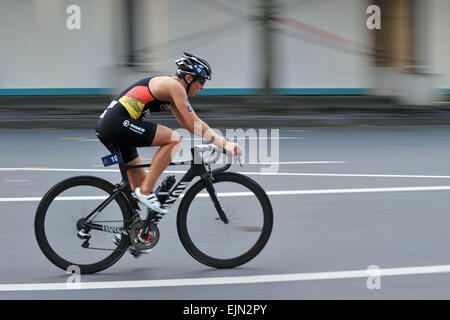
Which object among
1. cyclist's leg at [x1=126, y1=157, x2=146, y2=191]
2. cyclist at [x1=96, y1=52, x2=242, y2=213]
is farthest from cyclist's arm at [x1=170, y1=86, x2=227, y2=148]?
cyclist's leg at [x1=126, y1=157, x2=146, y2=191]

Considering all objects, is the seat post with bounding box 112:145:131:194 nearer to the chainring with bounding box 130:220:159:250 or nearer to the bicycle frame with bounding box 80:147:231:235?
the bicycle frame with bounding box 80:147:231:235

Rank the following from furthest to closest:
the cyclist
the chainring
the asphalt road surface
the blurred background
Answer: the blurred background < the chainring < the cyclist < the asphalt road surface

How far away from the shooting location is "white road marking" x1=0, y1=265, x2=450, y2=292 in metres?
5.91

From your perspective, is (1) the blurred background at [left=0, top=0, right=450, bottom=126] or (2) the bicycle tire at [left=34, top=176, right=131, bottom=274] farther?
(1) the blurred background at [left=0, top=0, right=450, bottom=126]

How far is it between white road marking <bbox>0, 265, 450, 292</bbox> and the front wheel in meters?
0.26

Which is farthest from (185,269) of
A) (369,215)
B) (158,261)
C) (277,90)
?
(277,90)

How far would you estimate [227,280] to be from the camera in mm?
6066

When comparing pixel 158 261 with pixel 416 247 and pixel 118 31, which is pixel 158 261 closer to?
pixel 416 247

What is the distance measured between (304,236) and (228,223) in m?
1.25

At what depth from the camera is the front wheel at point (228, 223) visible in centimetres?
623

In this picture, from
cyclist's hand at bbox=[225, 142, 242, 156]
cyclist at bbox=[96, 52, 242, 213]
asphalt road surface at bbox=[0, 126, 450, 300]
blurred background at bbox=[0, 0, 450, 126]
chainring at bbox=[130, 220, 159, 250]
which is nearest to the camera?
asphalt road surface at bbox=[0, 126, 450, 300]

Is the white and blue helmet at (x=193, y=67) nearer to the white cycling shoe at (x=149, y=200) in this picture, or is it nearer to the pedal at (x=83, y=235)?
the white cycling shoe at (x=149, y=200)

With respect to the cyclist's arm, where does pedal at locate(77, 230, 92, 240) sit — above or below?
below

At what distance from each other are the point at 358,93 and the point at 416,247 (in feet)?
48.0
